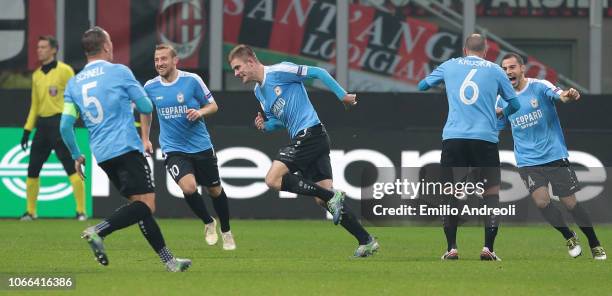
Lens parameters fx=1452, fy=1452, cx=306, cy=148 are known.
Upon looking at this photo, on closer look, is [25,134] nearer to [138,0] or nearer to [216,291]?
[138,0]

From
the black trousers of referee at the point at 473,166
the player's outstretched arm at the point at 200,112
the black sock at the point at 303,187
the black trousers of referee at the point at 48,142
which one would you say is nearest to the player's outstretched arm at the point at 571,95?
the black trousers of referee at the point at 473,166

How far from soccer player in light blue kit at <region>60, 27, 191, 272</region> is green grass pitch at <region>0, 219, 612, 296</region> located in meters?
0.47

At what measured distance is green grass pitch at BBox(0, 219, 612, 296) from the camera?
962 cm

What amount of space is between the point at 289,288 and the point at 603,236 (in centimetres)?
700

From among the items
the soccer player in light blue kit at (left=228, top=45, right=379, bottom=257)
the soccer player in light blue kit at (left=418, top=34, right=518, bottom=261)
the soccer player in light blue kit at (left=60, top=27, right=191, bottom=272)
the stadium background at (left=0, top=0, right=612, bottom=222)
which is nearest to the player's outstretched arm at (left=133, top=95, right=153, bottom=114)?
the soccer player in light blue kit at (left=60, top=27, right=191, bottom=272)

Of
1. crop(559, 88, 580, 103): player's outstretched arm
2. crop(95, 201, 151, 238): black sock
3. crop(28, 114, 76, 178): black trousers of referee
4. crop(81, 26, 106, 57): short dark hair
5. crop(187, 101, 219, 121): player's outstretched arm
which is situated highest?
crop(81, 26, 106, 57): short dark hair

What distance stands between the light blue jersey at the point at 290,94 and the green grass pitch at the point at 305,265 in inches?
45.6

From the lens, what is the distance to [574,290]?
9633mm

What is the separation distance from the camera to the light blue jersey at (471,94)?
463 inches

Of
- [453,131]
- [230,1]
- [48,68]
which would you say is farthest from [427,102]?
[453,131]

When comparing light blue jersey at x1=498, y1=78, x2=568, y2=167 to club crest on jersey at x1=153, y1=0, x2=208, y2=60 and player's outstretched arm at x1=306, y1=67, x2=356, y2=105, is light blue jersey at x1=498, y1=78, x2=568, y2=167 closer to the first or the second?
player's outstretched arm at x1=306, y1=67, x2=356, y2=105

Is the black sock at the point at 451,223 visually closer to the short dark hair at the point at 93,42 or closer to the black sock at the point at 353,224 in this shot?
the black sock at the point at 353,224

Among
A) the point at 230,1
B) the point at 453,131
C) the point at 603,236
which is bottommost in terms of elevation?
the point at 603,236

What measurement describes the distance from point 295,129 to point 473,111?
1499 mm
